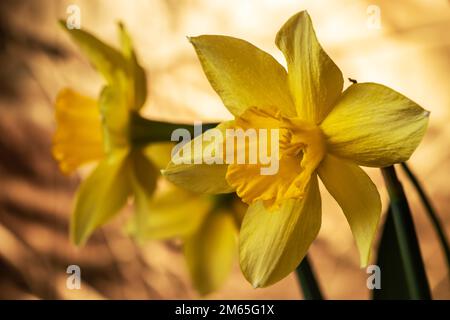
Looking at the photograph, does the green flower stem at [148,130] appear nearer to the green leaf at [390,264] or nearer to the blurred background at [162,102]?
the green leaf at [390,264]

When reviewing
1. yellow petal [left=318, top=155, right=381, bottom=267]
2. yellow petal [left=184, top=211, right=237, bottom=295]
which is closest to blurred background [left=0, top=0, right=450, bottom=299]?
yellow petal [left=184, top=211, right=237, bottom=295]

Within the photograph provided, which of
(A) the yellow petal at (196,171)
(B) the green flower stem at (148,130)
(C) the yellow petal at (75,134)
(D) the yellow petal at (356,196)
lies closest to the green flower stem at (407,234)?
(D) the yellow petal at (356,196)

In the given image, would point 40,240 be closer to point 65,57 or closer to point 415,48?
point 65,57

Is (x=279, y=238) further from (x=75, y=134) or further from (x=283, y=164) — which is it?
(x=75, y=134)

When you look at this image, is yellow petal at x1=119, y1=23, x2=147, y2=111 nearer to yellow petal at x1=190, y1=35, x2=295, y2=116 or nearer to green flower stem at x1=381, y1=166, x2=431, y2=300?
yellow petal at x1=190, y1=35, x2=295, y2=116

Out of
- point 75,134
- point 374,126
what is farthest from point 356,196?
point 75,134
